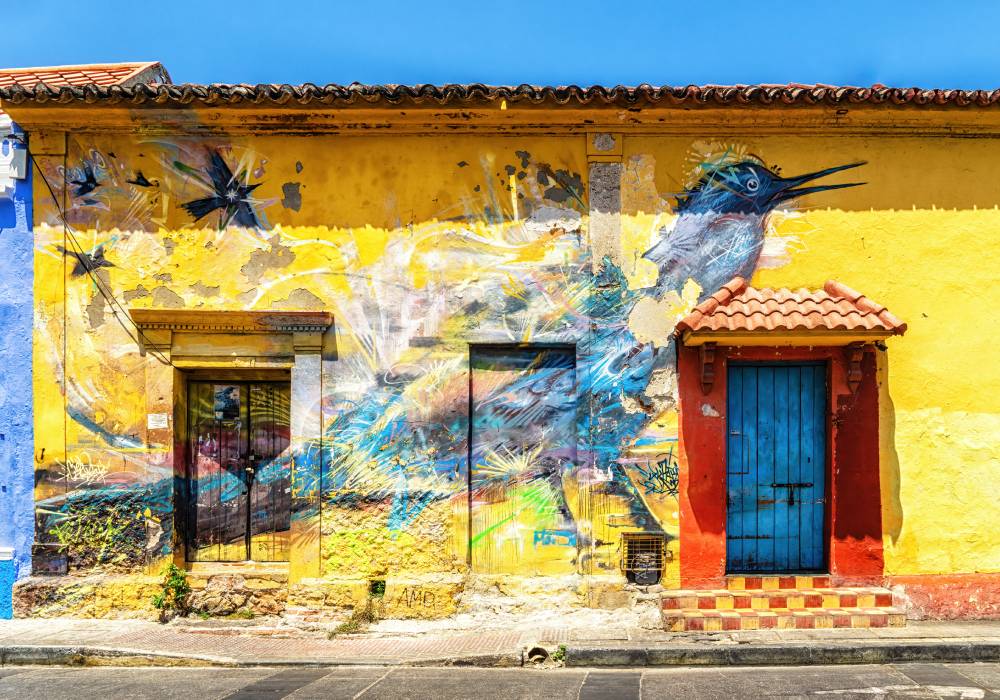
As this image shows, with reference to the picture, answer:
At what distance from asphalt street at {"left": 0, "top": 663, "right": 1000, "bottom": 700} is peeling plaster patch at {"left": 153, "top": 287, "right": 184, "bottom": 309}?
342 cm

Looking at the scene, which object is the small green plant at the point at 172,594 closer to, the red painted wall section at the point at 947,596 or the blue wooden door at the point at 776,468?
the blue wooden door at the point at 776,468

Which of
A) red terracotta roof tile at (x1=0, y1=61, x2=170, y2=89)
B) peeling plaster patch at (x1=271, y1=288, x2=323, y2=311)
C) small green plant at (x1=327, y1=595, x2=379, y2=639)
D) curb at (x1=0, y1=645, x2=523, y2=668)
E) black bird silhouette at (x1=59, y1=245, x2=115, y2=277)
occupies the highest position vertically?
red terracotta roof tile at (x1=0, y1=61, x2=170, y2=89)

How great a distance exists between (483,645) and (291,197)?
4.80 meters

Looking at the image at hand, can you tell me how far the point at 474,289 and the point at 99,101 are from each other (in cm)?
415

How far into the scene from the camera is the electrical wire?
23.9 feet

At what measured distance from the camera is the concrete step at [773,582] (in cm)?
701

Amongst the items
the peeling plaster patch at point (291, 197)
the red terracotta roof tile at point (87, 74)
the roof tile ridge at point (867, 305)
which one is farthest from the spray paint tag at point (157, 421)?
the roof tile ridge at point (867, 305)

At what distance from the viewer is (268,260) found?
7.32 metres

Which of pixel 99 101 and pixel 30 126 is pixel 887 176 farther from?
pixel 30 126

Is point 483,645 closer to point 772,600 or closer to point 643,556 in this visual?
point 643,556

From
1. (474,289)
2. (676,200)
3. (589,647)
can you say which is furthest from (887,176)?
(589,647)

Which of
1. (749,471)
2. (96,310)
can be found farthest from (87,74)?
(749,471)

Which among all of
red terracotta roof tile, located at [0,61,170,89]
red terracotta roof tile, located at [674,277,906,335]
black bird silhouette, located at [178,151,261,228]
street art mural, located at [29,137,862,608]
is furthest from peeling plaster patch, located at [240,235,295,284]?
red terracotta roof tile, located at [674,277,906,335]
